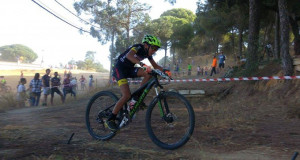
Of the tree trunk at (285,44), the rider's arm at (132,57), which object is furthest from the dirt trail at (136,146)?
the tree trunk at (285,44)

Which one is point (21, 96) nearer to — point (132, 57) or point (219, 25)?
point (132, 57)

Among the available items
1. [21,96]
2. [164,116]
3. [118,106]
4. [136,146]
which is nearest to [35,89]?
[21,96]

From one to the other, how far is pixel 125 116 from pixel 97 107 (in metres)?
0.85

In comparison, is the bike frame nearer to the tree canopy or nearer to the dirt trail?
the dirt trail

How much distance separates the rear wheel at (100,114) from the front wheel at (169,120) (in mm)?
713

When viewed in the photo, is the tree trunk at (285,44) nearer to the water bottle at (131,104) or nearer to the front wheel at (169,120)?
the front wheel at (169,120)

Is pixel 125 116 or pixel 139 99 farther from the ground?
pixel 139 99

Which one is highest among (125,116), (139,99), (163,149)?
(139,99)

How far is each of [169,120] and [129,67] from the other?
3.87 ft

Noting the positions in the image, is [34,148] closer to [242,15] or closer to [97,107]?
[97,107]

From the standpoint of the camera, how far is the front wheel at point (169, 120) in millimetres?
3561

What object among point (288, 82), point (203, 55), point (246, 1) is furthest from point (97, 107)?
point (203, 55)

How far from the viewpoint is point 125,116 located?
4.10 metres

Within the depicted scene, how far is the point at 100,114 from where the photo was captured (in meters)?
4.49
